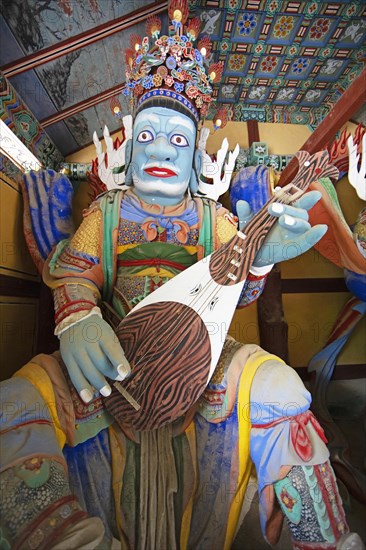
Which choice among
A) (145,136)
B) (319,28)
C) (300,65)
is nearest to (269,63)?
(300,65)

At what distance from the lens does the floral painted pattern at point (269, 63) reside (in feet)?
6.65

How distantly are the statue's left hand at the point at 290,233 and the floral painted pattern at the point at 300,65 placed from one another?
54.5 inches

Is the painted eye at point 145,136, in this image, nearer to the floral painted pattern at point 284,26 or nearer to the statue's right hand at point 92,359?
the statue's right hand at point 92,359

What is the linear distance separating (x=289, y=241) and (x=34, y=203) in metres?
1.15

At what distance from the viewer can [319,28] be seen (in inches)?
73.0

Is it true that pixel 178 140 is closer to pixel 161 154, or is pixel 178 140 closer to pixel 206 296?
pixel 161 154

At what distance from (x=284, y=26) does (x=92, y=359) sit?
1.99 metres

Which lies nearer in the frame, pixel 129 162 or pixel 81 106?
pixel 129 162

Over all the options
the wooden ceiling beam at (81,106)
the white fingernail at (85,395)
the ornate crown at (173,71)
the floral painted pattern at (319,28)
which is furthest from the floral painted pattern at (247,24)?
the white fingernail at (85,395)

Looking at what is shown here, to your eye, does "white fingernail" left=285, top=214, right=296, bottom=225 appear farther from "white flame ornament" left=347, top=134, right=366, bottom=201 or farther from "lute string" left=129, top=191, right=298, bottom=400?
"white flame ornament" left=347, top=134, right=366, bottom=201

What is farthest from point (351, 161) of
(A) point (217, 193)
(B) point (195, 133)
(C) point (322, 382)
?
(C) point (322, 382)

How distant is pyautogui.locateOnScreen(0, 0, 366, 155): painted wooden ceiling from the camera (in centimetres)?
155

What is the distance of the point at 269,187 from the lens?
189 centimetres

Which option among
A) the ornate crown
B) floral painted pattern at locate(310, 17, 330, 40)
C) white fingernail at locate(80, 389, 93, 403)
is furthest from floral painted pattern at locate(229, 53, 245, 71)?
white fingernail at locate(80, 389, 93, 403)
